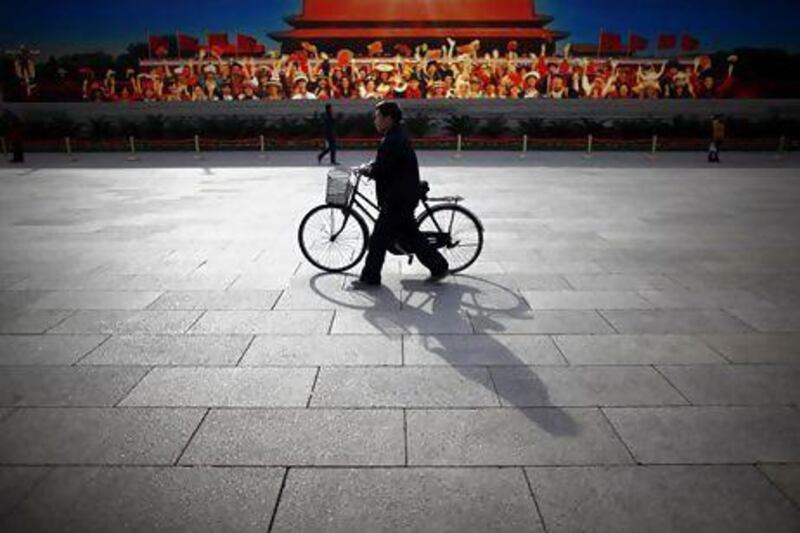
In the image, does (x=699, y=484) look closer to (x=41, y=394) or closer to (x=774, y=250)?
(x=41, y=394)

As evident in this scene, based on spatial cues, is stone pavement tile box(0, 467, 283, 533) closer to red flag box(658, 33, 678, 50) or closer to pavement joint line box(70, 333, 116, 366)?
pavement joint line box(70, 333, 116, 366)

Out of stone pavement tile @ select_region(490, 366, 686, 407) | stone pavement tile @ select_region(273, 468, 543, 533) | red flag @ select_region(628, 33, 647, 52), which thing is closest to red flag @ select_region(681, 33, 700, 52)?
red flag @ select_region(628, 33, 647, 52)

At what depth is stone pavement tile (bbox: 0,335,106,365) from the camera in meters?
3.73

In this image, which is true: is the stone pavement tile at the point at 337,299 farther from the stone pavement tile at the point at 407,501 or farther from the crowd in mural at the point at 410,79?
the crowd in mural at the point at 410,79

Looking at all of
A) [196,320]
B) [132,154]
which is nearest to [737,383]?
[196,320]

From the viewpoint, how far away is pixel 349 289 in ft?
17.0

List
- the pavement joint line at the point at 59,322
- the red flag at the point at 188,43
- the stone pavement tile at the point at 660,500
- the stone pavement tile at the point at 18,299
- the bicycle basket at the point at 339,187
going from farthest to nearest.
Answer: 1. the red flag at the point at 188,43
2. the bicycle basket at the point at 339,187
3. the stone pavement tile at the point at 18,299
4. the pavement joint line at the point at 59,322
5. the stone pavement tile at the point at 660,500

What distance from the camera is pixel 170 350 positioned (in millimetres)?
3883

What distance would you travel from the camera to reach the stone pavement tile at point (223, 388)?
3.19 metres

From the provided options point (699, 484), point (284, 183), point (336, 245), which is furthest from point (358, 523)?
point (284, 183)

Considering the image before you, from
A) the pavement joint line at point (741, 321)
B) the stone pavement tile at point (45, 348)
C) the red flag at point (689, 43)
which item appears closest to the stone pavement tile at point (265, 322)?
the stone pavement tile at point (45, 348)

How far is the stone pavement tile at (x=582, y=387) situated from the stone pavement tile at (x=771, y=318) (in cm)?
147

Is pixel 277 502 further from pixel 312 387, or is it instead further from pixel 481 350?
pixel 481 350

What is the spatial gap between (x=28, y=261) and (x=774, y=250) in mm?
8725
